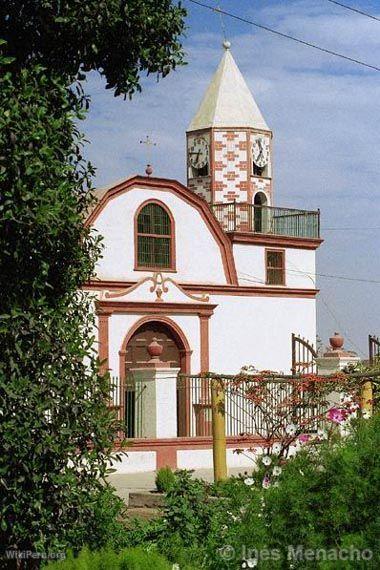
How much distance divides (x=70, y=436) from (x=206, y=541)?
1309 millimetres

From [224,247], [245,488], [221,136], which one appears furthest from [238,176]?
[245,488]

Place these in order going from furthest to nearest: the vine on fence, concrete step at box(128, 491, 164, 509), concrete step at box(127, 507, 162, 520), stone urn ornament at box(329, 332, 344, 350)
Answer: stone urn ornament at box(329, 332, 344, 350) < the vine on fence < concrete step at box(128, 491, 164, 509) < concrete step at box(127, 507, 162, 520)

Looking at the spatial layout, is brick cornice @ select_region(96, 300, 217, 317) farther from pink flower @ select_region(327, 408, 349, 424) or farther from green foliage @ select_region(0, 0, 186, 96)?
green foliage @ select_region(0, 0, 186, 96)

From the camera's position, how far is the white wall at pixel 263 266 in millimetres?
31203

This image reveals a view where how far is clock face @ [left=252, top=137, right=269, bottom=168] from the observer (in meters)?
34.3

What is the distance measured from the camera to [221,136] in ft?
112

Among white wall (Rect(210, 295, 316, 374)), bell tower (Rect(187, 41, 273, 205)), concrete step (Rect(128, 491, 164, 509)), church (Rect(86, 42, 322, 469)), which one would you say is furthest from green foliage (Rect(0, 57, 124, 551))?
bell tower (Rect(187, 41, 273, 205))

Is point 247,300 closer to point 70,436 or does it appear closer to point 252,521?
point 70,436

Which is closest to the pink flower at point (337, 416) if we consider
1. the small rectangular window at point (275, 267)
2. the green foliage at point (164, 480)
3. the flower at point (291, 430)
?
the flower at point (291, 430)

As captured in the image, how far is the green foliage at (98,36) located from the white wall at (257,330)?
20357 mm

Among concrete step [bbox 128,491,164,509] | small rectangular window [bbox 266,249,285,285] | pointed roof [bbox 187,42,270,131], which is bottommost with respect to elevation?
concrete step [bbox 128,491,164,509]

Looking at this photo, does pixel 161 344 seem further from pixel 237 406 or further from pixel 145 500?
pixel 145 500

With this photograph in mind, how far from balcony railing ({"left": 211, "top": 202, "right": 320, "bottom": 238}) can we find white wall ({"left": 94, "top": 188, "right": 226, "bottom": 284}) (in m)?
1.88

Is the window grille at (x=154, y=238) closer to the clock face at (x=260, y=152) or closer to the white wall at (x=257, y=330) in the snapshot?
the white wall at (x=257, y=330)
